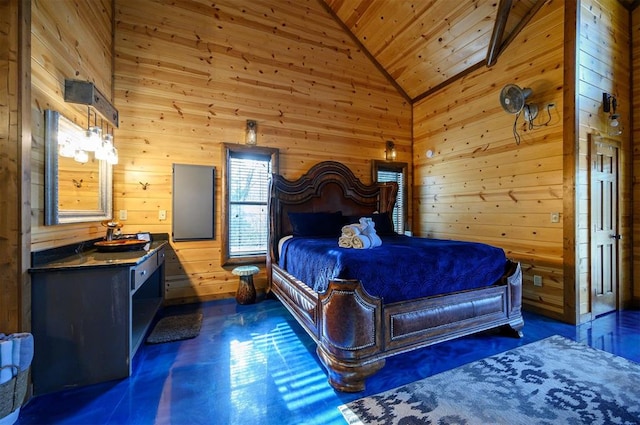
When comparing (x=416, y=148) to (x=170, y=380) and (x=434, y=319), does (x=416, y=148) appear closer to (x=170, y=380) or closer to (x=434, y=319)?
(x=434, y=319)

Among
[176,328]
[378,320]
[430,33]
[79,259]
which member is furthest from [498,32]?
[176,328]

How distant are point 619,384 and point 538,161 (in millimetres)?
2329

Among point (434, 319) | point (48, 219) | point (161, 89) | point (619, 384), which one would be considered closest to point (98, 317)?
point (48, 219)

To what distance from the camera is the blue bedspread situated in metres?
2.01

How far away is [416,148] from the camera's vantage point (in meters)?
5.07

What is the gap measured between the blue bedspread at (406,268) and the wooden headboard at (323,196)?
1.20 m

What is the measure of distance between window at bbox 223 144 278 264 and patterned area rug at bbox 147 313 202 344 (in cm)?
88

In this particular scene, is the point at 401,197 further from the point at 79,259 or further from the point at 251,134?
the point at 79,259

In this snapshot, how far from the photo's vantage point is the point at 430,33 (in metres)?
3.92

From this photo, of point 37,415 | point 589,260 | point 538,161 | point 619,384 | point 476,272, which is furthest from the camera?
point 538,161

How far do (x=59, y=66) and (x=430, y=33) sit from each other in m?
4.37

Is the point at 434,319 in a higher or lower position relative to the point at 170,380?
higher

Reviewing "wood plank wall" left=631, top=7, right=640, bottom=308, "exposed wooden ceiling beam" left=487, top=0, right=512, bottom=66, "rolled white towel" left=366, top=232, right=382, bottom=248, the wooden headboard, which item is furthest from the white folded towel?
"wood plank wall" left=631, top=7, right=640, bottom=308

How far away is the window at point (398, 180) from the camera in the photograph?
16.0 feet
